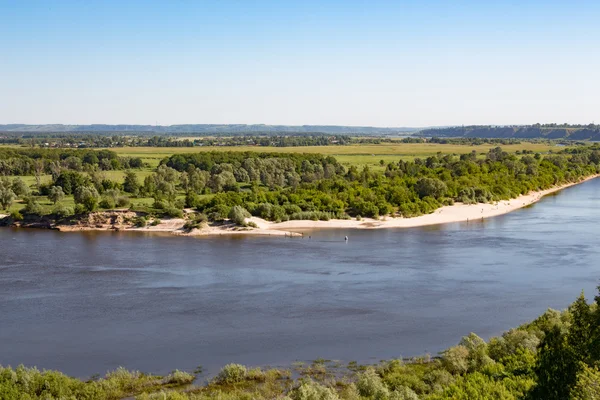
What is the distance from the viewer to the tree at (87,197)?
52828mm

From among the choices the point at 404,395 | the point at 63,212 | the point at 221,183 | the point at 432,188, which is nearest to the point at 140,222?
the point at 63,212

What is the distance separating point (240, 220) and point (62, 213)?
1529 centimetres

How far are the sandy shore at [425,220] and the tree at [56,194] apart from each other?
723 inches

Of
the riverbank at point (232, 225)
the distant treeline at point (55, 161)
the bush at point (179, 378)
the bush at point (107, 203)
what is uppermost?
the distant treeline at point (55, 161)

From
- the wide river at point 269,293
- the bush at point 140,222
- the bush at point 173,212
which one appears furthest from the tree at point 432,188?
the bush at point 140,222

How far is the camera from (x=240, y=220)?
1987 inches

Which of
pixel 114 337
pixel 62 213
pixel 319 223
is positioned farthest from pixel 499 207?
pixel 114 337

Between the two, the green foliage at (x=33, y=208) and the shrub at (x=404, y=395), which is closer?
the shrub at (x=404, y=395)

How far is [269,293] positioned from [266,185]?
4056cm

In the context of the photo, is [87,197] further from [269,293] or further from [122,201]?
[269,293]

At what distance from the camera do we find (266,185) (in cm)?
7106

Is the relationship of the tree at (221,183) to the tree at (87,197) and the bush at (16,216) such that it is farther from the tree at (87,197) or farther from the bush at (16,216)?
the bush at (16,216)

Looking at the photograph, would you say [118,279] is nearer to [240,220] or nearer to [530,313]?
[240,220]

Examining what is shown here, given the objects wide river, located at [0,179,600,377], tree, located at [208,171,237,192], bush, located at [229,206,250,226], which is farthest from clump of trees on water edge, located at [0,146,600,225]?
wide river, located at [0,179,600,377]
